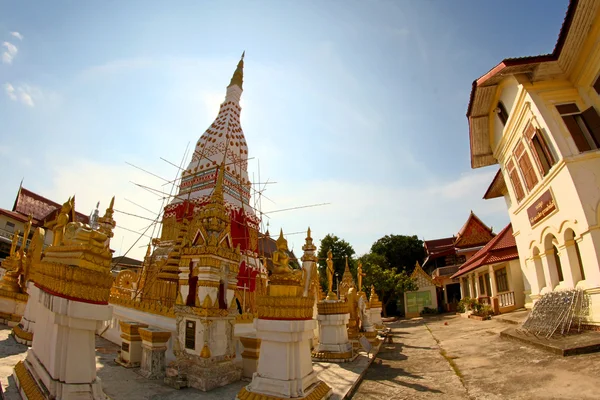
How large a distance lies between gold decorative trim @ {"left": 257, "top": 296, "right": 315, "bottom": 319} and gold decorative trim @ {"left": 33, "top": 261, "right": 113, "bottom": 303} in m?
1.76

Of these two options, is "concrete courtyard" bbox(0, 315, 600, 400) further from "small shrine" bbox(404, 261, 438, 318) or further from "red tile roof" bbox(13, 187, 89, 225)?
"red tile roof" bbox(13, 187, 89, 225)

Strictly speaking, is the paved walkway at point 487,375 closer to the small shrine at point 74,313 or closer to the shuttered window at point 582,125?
the small shrine at point 74,313

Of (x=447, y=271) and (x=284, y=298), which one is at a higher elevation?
(x=447, y=271)

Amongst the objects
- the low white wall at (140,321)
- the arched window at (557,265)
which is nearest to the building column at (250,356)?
the low white wall at (140,321)

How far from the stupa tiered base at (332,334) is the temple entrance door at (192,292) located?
3.22 meters

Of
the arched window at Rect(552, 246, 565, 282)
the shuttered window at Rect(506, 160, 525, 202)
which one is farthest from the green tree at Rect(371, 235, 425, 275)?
the arched window at Rect(552, 246, 565, 282)

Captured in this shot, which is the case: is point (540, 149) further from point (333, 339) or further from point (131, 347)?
point (131, 347)

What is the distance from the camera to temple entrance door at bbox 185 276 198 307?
18.7 feet

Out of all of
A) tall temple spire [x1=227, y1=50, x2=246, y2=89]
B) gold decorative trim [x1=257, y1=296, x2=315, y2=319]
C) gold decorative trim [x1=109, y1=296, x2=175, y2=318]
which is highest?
tall temple spire [x1=227, y1=50, x2=246, y2=89]

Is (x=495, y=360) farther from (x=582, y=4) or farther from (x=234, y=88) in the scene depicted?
(x=234, y=88)

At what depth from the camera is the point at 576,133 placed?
8.08m

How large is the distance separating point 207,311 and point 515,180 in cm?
1162

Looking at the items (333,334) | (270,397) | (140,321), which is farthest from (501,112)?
A: (140,321)

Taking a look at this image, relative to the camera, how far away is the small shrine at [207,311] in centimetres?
489
